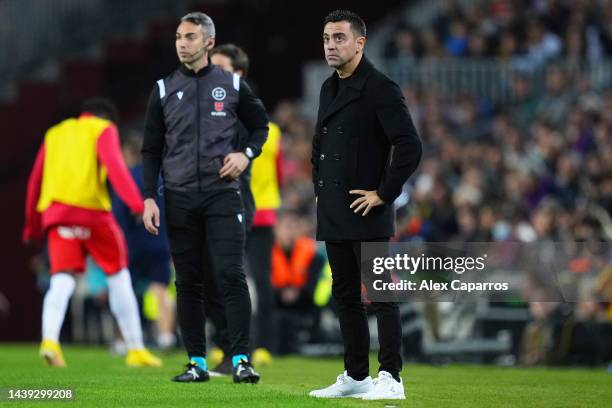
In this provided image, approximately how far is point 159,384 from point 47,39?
1559cm

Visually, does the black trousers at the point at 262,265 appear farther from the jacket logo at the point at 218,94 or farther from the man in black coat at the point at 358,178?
the man in black coat at the point at 358,178

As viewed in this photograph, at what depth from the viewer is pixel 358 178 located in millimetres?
9398

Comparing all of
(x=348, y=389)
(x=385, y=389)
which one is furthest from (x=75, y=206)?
(x=385, y=389)

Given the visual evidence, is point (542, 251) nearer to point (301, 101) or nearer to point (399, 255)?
point (399, 255)

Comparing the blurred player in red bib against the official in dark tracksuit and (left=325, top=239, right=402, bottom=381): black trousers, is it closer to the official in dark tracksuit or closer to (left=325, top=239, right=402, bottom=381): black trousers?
the official in dark tracksuit

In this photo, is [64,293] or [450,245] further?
[64,293]

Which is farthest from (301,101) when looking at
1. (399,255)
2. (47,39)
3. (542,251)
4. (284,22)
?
(399,255)

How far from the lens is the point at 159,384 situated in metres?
10.5

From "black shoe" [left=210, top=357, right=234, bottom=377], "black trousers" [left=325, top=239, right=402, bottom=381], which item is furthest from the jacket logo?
"black shoe" [left=210, top=357, right=234, bottom=377]

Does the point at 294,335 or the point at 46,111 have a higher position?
the point at 46,111

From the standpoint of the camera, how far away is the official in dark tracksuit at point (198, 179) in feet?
33.9

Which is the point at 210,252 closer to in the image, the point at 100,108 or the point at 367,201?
the point at 367,201

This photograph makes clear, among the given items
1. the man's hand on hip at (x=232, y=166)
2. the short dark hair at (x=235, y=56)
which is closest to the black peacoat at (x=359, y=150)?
the man's hand on hip at (x=232, y=166)

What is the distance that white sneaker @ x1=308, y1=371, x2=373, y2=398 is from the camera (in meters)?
9.41
